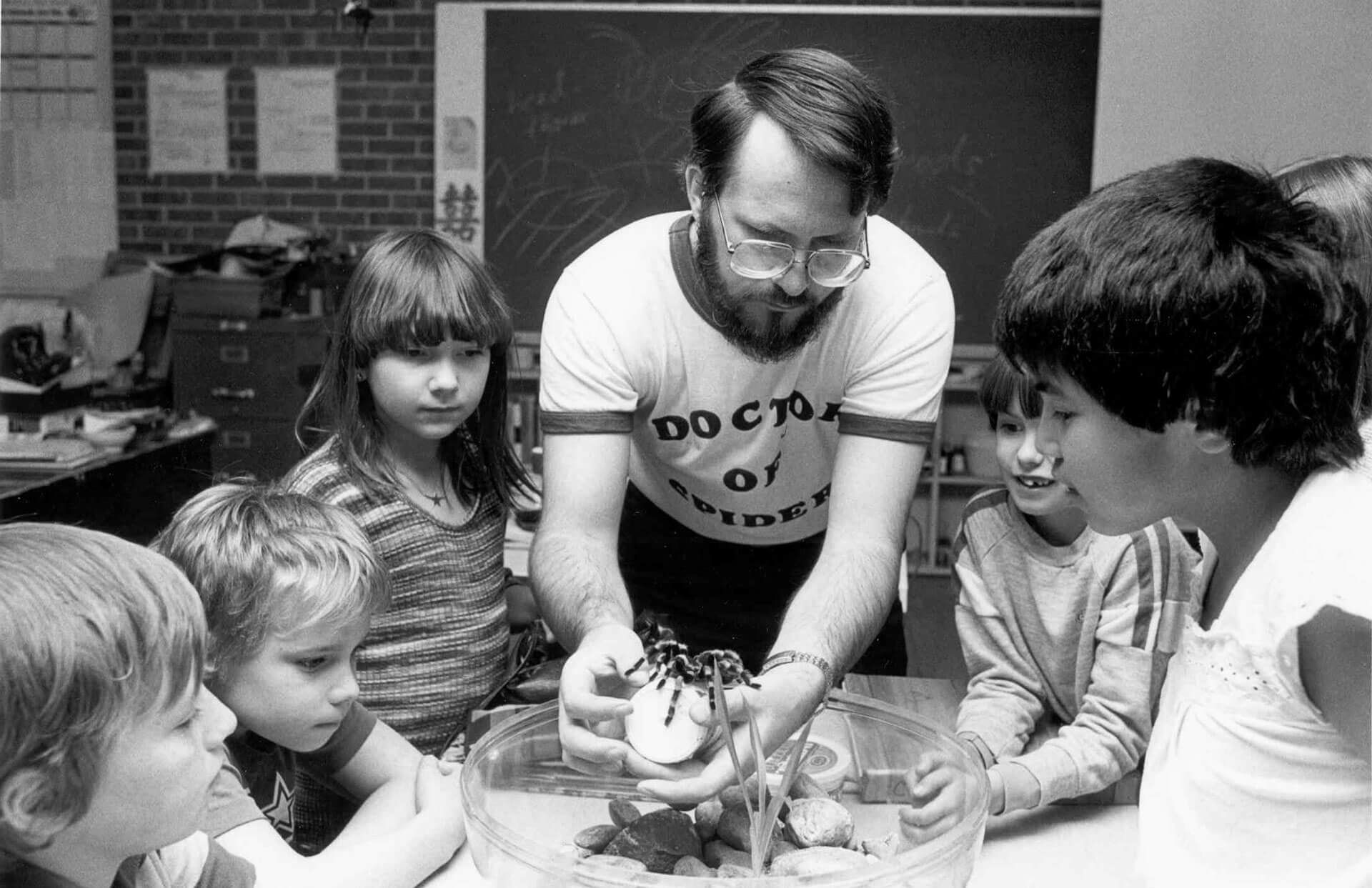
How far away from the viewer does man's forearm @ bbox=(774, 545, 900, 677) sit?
3.56ft

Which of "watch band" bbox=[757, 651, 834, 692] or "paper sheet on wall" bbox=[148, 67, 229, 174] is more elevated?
"paper sheet on wall" bbox=[148, 67, 229, 174]

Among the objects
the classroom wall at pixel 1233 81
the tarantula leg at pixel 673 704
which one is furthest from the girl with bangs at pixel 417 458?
the classroom wall at pixel 1233 81

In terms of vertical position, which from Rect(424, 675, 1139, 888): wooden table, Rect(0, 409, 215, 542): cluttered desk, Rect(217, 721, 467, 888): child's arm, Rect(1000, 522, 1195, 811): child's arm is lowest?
Rect(424, 675, 1139, 888): wooden table

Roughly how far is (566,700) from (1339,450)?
1.76ft

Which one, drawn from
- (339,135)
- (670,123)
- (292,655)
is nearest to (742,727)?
(292,655)

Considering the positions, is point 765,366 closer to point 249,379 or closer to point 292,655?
point 292,655

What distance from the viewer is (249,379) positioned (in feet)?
6.16

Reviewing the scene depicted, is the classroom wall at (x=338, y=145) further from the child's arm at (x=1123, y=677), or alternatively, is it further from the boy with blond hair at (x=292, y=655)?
the child's arm at (x=1123, y=677)

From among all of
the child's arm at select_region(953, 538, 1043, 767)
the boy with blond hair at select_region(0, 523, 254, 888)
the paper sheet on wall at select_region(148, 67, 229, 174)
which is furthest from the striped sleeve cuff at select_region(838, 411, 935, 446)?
the paper sheet on wall at select_region(148, 67, 229, 174)

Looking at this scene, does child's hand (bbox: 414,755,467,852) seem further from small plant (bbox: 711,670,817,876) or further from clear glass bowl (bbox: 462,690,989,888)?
small plant (bbox: 711,670,817,876)

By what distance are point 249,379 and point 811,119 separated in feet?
3.59

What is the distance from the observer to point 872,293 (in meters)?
1.31

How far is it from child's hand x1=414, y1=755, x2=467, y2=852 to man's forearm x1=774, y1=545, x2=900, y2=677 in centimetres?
30

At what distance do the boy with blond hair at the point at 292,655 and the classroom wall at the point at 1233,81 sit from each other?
2.80 feet
